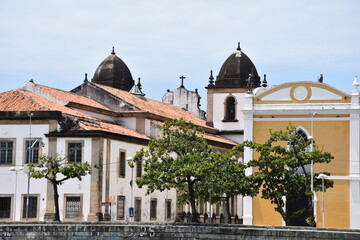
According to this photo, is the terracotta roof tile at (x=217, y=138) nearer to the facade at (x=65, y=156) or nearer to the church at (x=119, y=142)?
the church at (x=119, y=142)

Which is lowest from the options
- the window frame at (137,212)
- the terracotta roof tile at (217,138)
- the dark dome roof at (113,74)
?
the window frame at (137,212)

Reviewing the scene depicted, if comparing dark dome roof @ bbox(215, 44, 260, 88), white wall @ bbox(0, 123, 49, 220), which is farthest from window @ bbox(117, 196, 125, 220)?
dark dome roof @ bbox(215, 44, 260, 88)

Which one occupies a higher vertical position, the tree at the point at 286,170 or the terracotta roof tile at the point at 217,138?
the terracotta roof tile at the point at 217,138

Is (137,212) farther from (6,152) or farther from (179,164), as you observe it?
(179,164)

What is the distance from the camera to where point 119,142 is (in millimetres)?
60562

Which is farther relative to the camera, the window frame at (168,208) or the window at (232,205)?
the window at (232,205)

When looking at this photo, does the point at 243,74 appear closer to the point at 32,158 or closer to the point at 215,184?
the point at 32,158

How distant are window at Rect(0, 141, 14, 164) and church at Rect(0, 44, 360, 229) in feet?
0.20

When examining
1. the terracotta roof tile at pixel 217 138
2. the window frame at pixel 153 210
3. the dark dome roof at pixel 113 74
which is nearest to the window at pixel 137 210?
the window frame at pixel 153 210

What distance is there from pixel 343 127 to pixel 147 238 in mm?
18962

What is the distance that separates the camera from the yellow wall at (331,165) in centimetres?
5400

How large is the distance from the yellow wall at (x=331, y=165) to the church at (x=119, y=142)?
55mm

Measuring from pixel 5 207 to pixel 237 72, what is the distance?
87.9 ft

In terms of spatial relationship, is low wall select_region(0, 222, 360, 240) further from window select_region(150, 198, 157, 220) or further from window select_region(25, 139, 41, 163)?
window select_region(150, 198, 157, 220)
